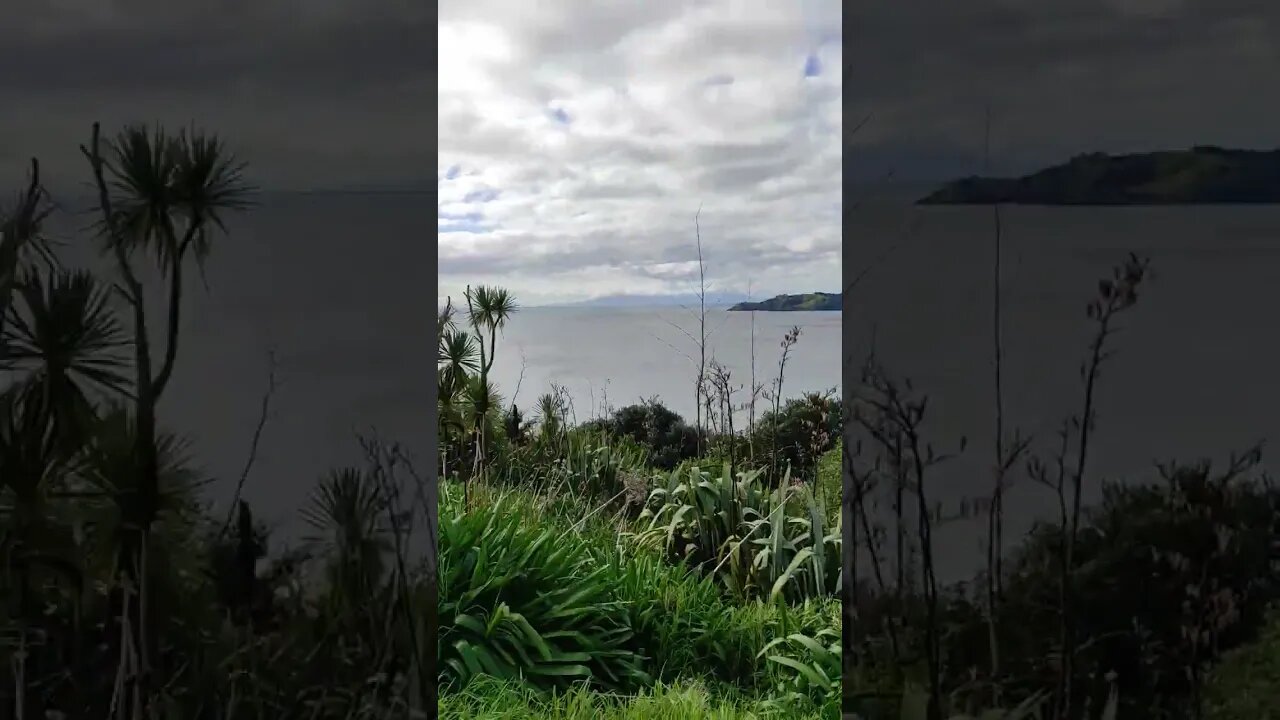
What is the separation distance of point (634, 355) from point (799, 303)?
0.50 m

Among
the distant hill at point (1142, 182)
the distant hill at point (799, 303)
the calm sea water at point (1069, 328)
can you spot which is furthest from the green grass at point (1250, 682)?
the distant hill at point (799, 303)

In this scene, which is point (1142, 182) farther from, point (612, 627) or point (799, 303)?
point (612, 627)

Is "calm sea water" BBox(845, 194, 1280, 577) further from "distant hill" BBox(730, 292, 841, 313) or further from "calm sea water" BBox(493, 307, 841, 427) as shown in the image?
"calm sea water" BBox(493, 307, 841, 427)

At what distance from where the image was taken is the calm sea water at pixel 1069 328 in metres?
Answer: 1.21

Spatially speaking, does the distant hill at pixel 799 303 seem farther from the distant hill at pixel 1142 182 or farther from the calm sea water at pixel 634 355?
the distant hill at pixel 1142 182

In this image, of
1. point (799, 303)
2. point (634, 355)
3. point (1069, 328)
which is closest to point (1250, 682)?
point (1069, 328)

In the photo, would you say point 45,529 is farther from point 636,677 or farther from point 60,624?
point 636,677

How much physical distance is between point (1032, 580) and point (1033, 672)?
143 millimetres

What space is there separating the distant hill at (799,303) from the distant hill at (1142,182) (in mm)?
710

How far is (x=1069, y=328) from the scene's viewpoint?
123 cm

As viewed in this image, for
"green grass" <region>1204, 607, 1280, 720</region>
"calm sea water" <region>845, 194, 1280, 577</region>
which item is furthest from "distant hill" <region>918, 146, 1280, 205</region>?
"green grass" <region>1204, 607, 1280, 720</region>

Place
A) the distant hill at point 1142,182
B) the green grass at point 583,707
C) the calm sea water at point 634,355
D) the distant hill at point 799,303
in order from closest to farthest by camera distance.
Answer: the distant hill at point 1142,182, the green grass at point 583,707, the distant hill at point 799,303, the calm sea water at point 634,355

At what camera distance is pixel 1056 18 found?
1.21 metres

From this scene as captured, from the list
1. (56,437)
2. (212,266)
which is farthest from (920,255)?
(56,437)
